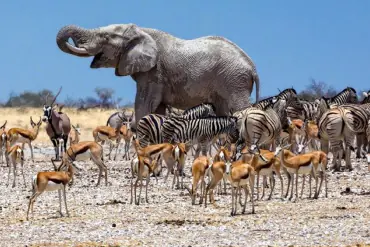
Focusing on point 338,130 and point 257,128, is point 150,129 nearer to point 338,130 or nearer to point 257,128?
point 257,128

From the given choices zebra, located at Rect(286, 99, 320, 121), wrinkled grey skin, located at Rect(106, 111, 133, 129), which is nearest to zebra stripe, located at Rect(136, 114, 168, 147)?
zebra, located at Rect(286, 99, 320, 121)

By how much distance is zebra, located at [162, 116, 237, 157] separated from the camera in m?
22.9

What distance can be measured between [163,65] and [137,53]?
812 millimetres

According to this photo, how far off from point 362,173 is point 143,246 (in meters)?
9.98

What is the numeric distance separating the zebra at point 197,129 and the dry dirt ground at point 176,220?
302cm

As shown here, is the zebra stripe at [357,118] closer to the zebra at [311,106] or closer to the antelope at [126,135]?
the zebra at [311,106]

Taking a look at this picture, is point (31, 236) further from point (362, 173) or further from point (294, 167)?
point (362, 173)

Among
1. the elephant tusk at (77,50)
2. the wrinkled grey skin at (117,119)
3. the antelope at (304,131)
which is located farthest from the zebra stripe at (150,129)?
the wrinkled grey skin at (117,119)

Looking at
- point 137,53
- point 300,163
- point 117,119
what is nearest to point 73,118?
point 117,119

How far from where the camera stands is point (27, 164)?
→ 87.8ft

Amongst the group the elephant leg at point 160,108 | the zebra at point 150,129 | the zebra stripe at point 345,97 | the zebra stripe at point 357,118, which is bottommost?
the zebra at point 150,129

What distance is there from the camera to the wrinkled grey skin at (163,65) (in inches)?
1021

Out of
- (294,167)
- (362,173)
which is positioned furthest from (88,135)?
(294,167)

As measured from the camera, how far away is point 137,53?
25734mm
